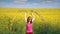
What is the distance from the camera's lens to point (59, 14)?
4.49ft

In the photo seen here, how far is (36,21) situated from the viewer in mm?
1345

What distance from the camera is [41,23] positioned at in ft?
4.42

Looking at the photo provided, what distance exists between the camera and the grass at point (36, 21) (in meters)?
1.35

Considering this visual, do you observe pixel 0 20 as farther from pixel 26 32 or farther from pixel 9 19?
pixel 26 32

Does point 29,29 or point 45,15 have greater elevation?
point 45,15

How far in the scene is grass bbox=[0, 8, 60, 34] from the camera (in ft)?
4.42

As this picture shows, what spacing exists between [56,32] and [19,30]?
348 mm

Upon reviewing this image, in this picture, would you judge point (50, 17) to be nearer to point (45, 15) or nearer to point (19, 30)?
point (45, 15)

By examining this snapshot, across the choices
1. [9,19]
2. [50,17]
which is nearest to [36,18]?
[50,17]

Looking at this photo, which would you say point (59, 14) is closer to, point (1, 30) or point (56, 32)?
point (56, 32)

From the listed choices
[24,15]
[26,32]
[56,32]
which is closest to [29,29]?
[26,32]

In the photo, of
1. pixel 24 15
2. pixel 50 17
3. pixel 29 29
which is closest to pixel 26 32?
pixel 29 29

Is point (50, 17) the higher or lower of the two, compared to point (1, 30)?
higher

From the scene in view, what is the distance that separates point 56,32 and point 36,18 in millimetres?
229
